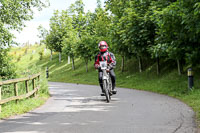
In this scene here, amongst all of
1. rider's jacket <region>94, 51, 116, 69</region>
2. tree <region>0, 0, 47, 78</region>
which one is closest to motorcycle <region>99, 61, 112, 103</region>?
→ rider's jacket <region>94, 51, 116, 69</region>

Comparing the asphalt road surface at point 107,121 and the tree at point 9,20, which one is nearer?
the asphalt road surface at point 107,121

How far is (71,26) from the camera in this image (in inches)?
1949

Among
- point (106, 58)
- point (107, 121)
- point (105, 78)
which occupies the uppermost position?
point (106, 58)

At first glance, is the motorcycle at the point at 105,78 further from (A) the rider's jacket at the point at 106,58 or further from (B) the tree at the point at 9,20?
(B) the tree at the point at 9,20

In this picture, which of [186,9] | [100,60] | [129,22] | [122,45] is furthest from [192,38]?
[122,45]

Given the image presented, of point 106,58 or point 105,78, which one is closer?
point 105,78

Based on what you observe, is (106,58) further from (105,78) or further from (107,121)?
(107,121)

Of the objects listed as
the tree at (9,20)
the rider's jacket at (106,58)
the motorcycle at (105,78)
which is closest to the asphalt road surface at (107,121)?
the motorcycle at (105,78)

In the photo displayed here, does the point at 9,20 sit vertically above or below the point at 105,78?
above

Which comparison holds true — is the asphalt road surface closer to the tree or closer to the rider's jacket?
the rider's jacket

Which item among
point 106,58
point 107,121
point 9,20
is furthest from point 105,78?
point 9,20

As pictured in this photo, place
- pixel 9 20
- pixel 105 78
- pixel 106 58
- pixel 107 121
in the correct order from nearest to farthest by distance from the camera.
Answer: pixel 107 121 → pixel 105 78 → pixel 106 58 → pixel 9 20

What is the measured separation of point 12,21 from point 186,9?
26.4ft

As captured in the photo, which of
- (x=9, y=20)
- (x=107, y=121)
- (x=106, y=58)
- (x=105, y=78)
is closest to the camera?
(x=107, y=121)
